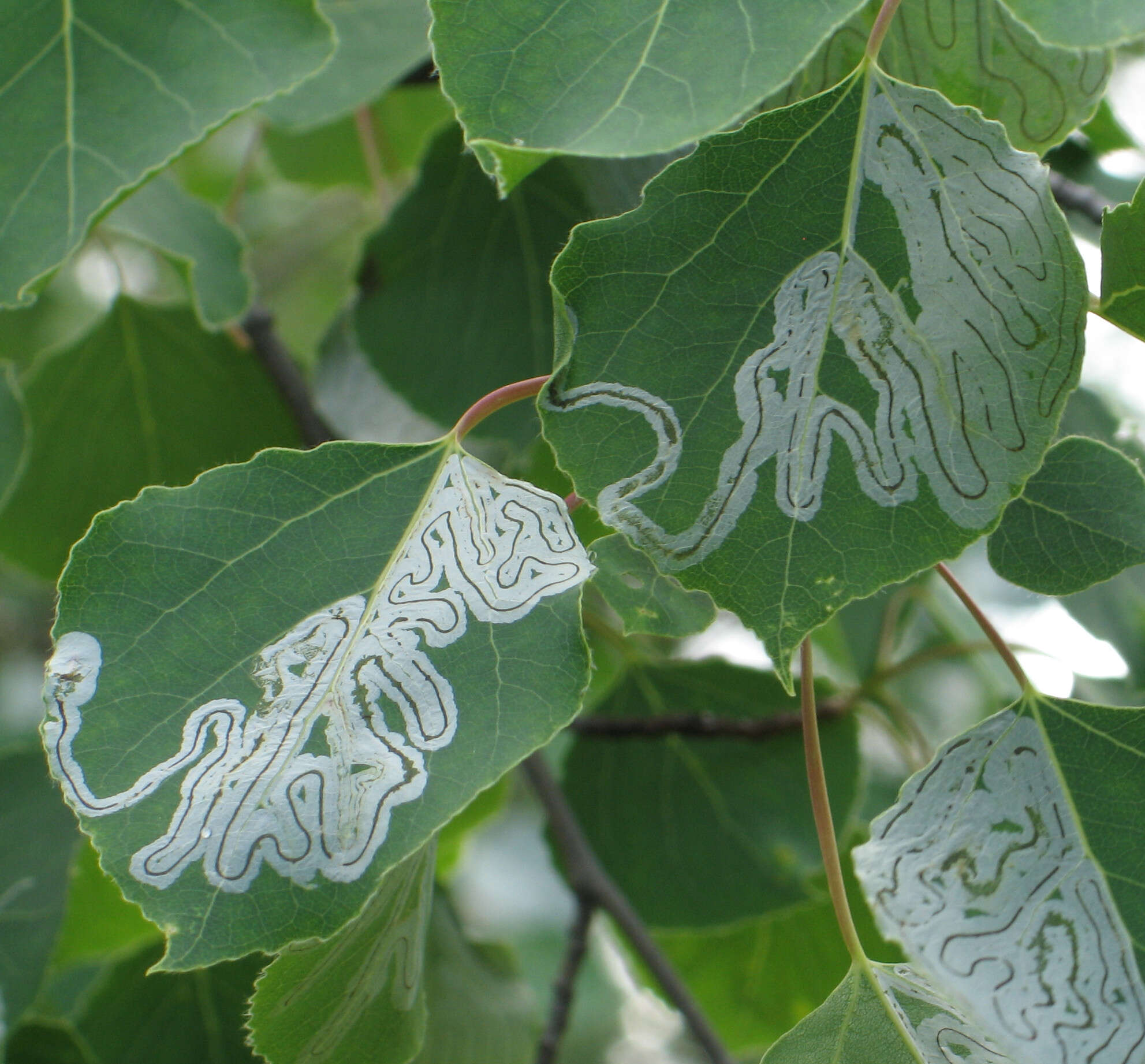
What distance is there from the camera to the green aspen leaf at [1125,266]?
0.40 metres

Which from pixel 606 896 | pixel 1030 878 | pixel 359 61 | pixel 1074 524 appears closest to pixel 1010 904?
pixel 1030 878

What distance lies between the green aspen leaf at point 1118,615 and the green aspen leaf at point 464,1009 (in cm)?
50

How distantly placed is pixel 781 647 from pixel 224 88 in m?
0.35

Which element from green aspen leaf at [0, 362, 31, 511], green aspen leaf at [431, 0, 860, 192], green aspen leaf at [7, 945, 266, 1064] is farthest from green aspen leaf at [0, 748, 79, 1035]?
green aspen leaf at [431, 0, 860, 192]

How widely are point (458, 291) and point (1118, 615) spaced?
55cm

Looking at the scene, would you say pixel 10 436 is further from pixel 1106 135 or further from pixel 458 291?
pixel 1106 135

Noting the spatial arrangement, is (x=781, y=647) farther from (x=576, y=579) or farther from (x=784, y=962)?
(x=784, y=962)

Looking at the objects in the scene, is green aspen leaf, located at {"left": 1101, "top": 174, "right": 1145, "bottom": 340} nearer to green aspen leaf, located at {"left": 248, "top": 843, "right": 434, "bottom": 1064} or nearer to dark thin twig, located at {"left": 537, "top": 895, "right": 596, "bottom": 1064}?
green aspen leaf, located at {"left": 248, "top": 843, "right": 434, "bottom": 1064}

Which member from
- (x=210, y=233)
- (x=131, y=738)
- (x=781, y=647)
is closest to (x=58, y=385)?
(x=210, y=233)

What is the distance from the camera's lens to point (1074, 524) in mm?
452

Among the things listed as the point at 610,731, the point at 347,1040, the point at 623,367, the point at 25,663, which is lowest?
the point at 25,663

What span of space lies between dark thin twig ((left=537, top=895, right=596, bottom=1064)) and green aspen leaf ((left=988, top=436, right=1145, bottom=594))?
44cm

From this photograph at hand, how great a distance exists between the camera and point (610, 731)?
0.90m

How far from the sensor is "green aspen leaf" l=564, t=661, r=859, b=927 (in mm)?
863
